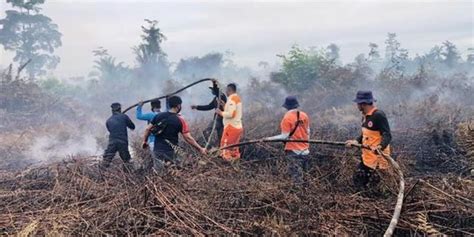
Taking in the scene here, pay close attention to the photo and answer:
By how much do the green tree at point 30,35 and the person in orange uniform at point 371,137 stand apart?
90.2ft

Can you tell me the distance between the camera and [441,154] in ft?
23.5

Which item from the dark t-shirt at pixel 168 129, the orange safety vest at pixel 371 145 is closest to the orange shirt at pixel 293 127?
the orange safety vest at pixel 371 145

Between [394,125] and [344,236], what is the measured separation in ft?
30.7

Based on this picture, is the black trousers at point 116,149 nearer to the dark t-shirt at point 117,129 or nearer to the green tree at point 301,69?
the dark t-shirt at point 117,129

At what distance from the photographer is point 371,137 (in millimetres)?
5008

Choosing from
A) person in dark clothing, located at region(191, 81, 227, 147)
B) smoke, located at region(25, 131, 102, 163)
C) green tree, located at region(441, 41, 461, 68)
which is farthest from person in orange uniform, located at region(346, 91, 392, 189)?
green tree, located at region(441, 41, 461, 68)

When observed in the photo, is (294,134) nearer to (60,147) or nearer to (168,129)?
(168,129)

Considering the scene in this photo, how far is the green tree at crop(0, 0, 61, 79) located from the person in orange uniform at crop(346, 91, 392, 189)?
27.5 metres

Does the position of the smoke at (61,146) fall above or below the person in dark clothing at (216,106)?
below

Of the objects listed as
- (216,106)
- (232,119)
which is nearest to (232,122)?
(232,119)

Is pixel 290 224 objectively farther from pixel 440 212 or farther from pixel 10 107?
pixel 10 107

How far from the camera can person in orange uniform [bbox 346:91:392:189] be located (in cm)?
489

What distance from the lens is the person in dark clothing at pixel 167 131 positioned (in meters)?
6.11

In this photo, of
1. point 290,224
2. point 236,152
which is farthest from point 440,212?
point 236,152
